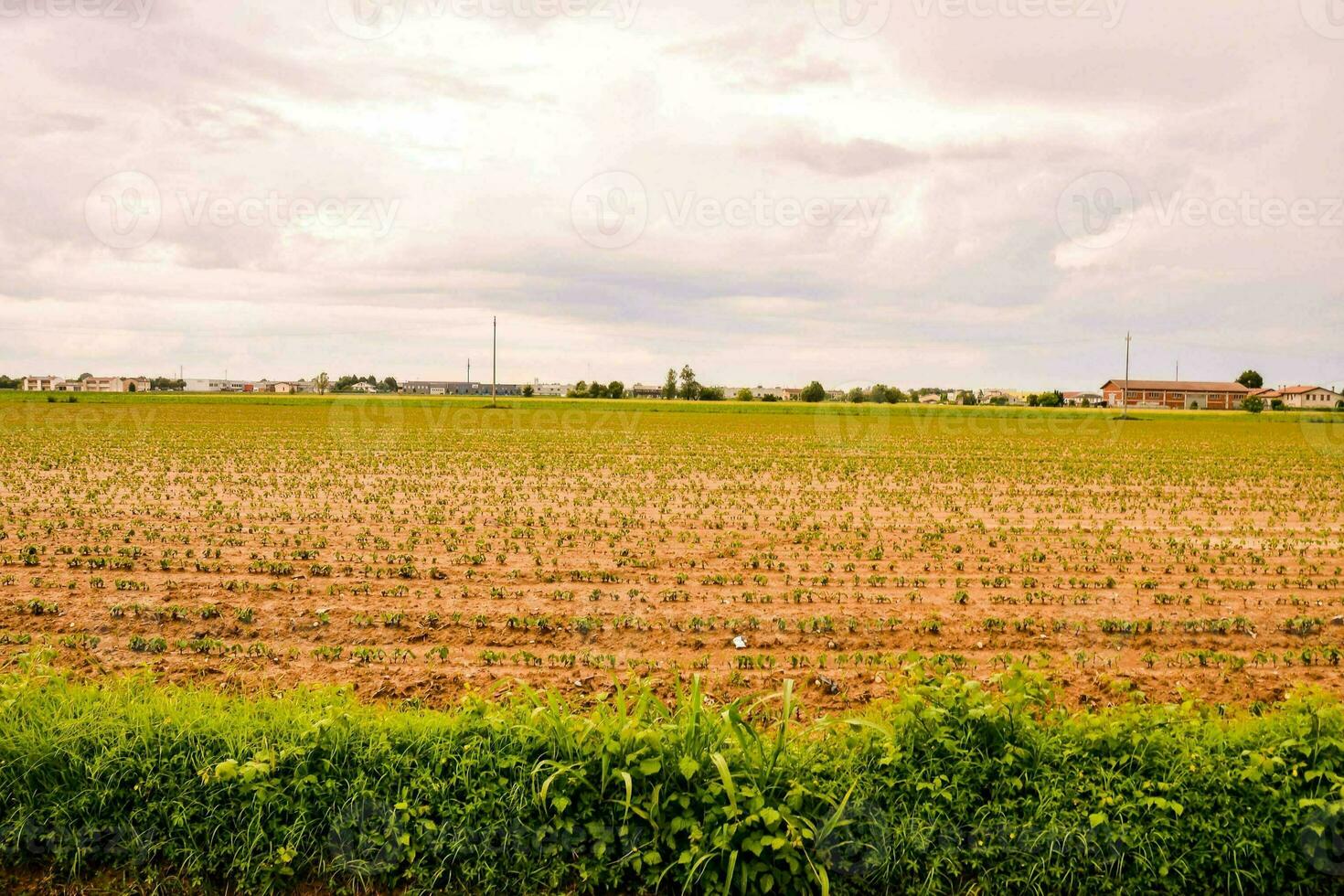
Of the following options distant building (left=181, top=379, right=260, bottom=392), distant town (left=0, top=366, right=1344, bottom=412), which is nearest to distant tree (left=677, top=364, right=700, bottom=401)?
distant town (left=0, top=366, right=1344, bottom=412)

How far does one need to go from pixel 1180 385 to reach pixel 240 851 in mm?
165417

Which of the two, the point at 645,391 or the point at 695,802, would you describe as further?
the point at 645,391

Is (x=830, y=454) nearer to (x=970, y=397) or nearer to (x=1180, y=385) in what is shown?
(x=970, y=397)

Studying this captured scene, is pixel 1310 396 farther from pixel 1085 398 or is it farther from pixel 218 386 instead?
pixel 218 386

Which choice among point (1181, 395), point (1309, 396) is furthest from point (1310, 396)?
point (1181, 395)

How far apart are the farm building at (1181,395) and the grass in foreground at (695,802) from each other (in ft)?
489

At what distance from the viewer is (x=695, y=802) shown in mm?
4891

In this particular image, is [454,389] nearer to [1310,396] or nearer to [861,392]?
[861,392]

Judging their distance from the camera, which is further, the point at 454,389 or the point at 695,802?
the point at 454,389

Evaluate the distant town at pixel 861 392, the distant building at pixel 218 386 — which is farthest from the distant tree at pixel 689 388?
the distant building at pixel 218 386

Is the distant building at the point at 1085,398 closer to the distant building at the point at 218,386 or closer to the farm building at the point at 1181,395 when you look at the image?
the farm building at the point at 1181,395

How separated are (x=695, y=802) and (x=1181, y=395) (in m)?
160

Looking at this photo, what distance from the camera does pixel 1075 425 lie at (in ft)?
230

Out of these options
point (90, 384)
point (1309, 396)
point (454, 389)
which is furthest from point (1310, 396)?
point (90, 384)
